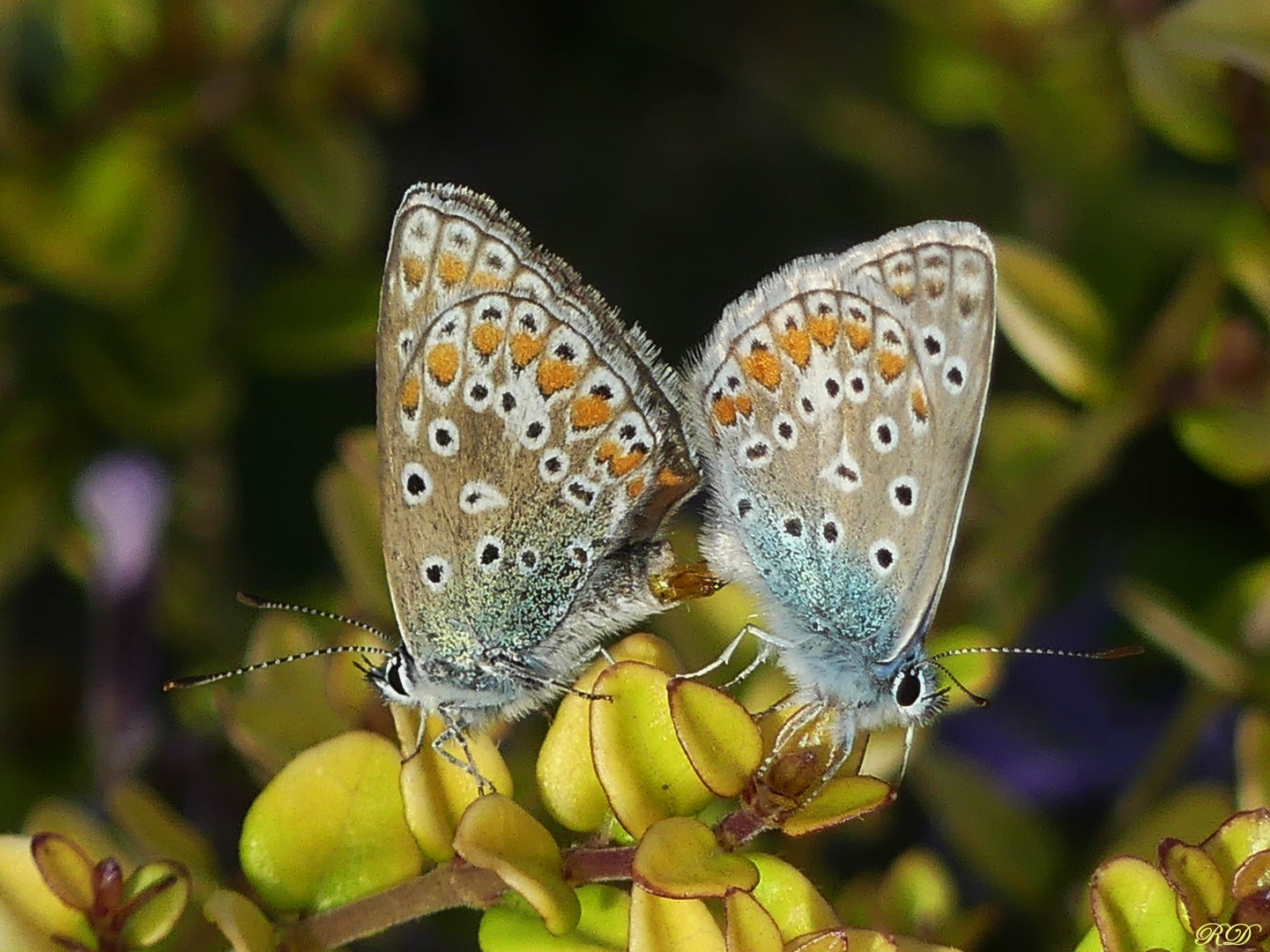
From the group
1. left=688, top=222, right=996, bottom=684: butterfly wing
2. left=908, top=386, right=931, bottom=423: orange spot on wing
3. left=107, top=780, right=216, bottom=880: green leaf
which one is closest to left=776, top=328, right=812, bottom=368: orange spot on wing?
left=688, top=222, right=996, bottom=684: butterfly wing

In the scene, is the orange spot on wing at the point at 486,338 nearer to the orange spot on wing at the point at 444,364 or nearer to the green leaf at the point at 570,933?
the orange spot on wing at the point at 444,364

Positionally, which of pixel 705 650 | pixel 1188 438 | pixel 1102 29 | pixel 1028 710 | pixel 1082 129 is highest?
pixel 1102 29

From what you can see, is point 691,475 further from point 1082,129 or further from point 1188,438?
point 1082,129

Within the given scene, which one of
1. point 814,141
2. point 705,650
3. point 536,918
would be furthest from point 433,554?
point 814,141

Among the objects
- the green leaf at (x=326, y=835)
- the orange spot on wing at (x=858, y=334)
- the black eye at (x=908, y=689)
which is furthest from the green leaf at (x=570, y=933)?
the orange spot on wing at (x=858, y=334)

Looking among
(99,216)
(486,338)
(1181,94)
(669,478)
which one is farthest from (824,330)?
(99,216)

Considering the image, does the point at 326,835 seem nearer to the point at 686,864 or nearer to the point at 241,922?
the point at 241,922

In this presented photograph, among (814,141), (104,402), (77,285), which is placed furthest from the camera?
(814,141)

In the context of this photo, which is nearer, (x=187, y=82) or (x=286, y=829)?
(x=286, y=829)
